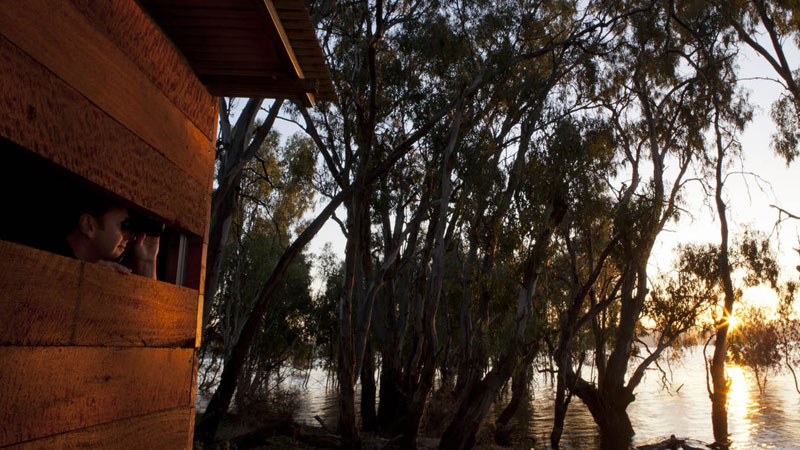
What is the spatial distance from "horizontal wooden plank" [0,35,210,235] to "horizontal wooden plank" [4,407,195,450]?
0.59 metres

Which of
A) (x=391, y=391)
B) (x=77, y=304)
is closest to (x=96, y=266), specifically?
(x=77, y=304)

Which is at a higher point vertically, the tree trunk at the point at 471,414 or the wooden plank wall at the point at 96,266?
the wooden plank wall at the point at 96,266

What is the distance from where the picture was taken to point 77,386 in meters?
1.43

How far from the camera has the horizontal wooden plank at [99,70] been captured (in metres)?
1.25

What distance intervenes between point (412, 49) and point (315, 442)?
285 inches

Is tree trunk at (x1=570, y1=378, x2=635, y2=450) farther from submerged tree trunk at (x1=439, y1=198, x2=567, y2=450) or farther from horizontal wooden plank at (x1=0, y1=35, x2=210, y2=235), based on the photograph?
horizontal wooden plank at (x1=0, y1=35, x2=210, y2=235)

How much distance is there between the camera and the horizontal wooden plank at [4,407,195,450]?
1351 millimetres

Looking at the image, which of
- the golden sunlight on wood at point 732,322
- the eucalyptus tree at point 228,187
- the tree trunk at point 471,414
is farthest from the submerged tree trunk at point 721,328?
the eucalyptus tree at point 228,187

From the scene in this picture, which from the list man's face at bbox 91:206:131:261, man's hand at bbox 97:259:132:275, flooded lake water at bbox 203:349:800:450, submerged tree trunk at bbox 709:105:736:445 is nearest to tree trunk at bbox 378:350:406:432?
flooded lake water at bbox 203:349:800:450

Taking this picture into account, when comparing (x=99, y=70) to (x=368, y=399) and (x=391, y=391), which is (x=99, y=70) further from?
(x=368, y=399)

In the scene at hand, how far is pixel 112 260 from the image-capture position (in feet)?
5.98

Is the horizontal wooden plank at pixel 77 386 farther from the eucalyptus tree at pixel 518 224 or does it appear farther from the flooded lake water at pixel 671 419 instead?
the flooded lake water at pixel 671 419

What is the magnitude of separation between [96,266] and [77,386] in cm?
28

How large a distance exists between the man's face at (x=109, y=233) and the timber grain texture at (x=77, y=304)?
0.45 ft
